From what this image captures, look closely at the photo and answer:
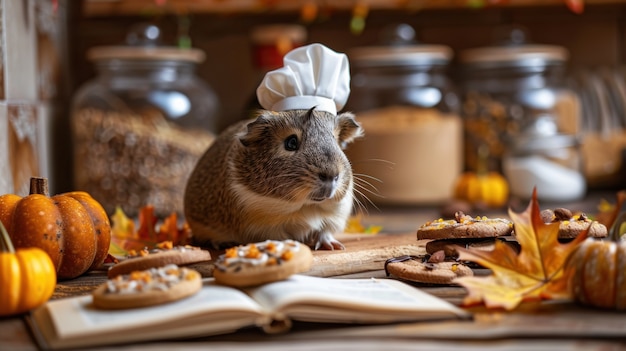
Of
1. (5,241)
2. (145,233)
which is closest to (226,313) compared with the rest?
(5,241)

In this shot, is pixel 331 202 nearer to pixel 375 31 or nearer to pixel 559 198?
pixel 559 198

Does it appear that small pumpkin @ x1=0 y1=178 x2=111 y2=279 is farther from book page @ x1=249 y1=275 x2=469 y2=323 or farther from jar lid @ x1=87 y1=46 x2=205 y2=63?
jar lid @ x1=87 y1=46 x2=205 y2=63

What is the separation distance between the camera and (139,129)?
334 cm

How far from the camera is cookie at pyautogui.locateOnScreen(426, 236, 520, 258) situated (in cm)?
186

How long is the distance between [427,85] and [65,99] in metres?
1.91

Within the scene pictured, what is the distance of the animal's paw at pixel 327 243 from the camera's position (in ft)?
6.93

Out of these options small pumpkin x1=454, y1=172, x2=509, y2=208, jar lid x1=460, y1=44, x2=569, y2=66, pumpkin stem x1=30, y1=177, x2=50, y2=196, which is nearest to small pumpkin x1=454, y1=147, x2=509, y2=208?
small pumpkin x1=454, y1=172, x2=509, y2=208

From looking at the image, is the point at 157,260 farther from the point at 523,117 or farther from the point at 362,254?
the point at 523,117

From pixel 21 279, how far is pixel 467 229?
103 cm

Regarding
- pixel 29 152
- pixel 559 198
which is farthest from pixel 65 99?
pixel 559 198

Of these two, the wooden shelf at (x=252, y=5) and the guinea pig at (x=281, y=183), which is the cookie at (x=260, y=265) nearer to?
the guinea pig at (x=281, y=183)

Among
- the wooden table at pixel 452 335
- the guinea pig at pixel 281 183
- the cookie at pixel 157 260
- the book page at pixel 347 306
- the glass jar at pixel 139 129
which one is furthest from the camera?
the glass jar at pixel 139 129

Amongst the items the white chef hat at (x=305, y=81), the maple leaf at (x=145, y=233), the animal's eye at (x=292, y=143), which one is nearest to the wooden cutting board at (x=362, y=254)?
the animal's eye at (x=292, y=143)

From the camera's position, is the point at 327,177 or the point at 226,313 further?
the point at 327,177
